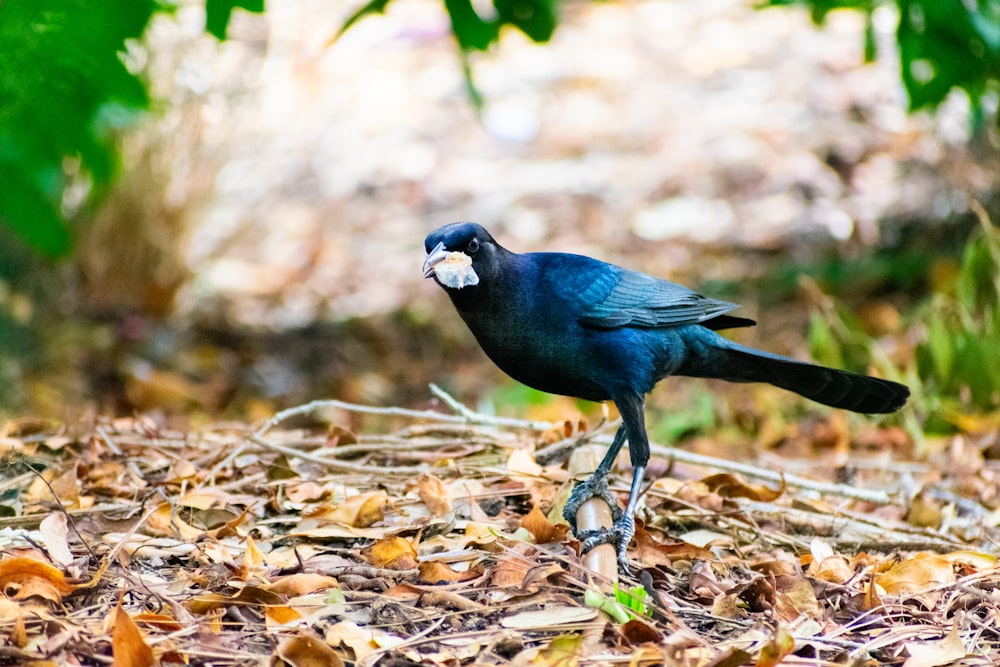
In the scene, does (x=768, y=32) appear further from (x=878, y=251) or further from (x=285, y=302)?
(x=285, y=302)

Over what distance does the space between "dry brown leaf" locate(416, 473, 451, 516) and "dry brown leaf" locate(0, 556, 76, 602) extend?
1050 mm

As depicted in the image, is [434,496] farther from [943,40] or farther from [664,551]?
[943,40]

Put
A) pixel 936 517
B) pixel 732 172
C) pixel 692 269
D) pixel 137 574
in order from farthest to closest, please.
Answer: pixel 732 172 → pixel 692 269 → pixel 936 517 → pixel 137 574

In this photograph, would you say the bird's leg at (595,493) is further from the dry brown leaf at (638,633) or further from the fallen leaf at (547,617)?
the dry brown leaf at (638,633)

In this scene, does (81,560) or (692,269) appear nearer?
(81,560)

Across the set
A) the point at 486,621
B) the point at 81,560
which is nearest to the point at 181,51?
the point at 81,560

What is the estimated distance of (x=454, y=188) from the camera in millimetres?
9477

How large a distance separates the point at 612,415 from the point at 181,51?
12.9 feet

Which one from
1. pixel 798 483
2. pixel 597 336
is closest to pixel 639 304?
pixel 597 336

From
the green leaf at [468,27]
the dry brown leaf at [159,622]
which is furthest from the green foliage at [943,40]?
the dry brown leaf at [159,622]

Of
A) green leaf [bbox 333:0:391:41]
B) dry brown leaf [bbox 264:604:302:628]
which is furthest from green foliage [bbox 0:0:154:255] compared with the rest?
dry brown leaf [bbox 264:604:302:628]

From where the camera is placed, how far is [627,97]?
34.8 ft

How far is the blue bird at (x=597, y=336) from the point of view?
10.7 ft

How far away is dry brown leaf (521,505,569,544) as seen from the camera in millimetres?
3145
